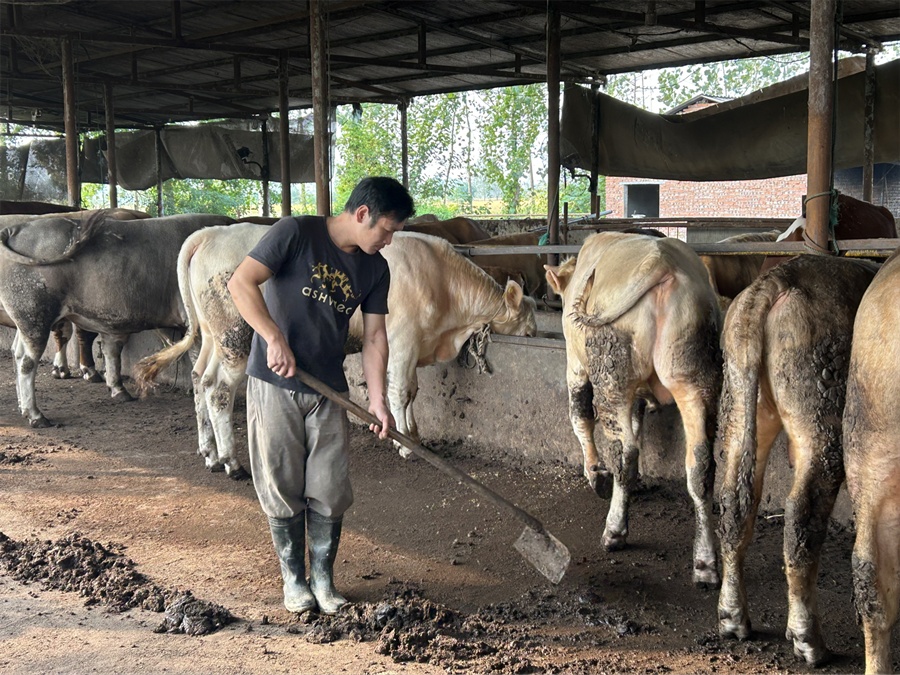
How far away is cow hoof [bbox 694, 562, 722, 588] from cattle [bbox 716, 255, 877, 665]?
554 millimetres

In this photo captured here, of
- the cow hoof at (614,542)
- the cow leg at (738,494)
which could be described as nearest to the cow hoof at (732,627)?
the cow leg at (738,494)

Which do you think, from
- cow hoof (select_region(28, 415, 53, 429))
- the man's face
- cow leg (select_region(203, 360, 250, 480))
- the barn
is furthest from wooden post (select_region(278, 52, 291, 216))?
the man's face

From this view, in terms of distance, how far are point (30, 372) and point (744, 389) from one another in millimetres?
7065

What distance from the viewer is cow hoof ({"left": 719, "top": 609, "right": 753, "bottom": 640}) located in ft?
11.9

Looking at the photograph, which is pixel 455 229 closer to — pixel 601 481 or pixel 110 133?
pixel 601 481

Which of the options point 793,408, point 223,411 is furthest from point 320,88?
point 793,408

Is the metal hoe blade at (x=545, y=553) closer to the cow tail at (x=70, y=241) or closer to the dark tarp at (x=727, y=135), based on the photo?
the cow tail at (x=70, y=241)

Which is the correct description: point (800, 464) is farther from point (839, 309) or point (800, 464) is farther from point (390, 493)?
point (390, 493)

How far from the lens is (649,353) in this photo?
15.1ft

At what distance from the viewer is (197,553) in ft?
16.1

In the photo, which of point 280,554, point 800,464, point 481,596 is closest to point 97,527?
point 280,554

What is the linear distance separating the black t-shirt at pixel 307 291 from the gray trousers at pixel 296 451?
0.31 ft

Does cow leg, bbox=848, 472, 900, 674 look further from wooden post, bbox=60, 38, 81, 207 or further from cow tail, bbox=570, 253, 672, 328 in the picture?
wooden post, bbox=60, 38, 81, 207

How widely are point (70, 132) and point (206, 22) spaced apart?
2460mm
